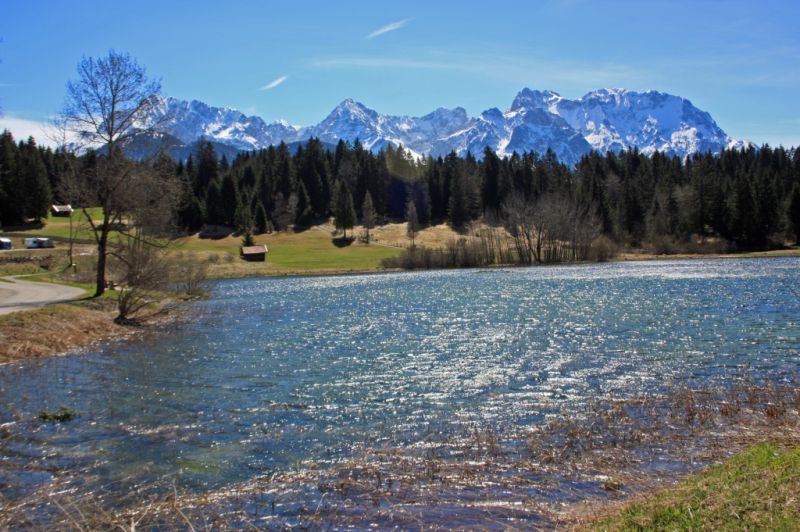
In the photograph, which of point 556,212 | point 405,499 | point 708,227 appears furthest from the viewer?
point 708,227

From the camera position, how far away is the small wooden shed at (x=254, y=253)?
3568 inches

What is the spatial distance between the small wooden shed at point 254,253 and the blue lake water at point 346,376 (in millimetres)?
54760

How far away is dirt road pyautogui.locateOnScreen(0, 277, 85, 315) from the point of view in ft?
93.7

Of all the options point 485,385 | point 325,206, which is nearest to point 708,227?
point 325,206

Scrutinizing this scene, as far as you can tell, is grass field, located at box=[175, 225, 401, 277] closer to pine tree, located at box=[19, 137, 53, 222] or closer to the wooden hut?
pine tree, located at box=[19, 137, 53, 222]

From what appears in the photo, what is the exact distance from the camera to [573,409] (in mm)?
14188

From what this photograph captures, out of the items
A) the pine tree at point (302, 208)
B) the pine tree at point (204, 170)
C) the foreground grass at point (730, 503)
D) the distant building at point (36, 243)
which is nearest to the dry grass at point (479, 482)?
the foreground grass at point (730, 503)

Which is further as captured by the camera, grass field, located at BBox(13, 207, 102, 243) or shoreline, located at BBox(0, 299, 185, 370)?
grass field, located at BBox(13, 207, 102, 243)

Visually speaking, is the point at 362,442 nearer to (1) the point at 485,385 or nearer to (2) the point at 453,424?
(2) the point at 453,424

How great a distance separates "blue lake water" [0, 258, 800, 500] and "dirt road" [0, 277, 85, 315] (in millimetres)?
6615

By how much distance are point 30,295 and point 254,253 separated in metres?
57.8

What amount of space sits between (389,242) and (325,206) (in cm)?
2381

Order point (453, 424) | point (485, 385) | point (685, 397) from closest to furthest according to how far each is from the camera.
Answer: point (453, 424) < point (685, 397) < point (485, 385)

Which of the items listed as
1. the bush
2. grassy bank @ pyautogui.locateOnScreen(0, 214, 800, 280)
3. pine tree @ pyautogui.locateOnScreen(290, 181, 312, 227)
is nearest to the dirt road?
grassy bank @ pyautogui.locateOnScreen(0, 214, 800, 280)
